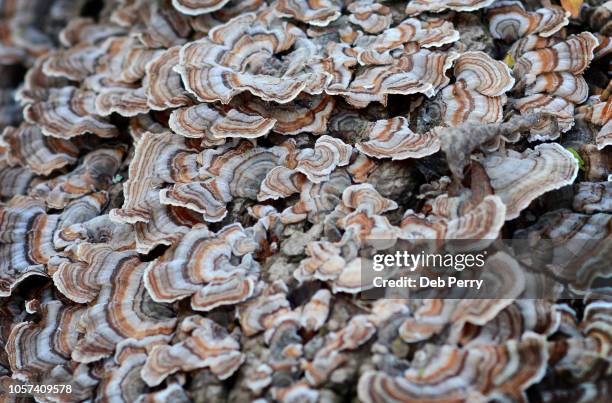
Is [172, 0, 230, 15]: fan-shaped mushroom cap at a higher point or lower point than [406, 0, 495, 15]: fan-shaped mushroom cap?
lower

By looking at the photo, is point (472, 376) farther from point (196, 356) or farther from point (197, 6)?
point (197, 6)

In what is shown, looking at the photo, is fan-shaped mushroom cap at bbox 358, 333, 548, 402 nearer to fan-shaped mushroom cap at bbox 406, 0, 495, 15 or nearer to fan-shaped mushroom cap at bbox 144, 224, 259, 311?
fan-shaped mushroom cap at bbox 144, 224, 259, 311

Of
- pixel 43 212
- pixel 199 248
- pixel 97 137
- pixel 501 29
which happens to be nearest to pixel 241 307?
pixel 199 248

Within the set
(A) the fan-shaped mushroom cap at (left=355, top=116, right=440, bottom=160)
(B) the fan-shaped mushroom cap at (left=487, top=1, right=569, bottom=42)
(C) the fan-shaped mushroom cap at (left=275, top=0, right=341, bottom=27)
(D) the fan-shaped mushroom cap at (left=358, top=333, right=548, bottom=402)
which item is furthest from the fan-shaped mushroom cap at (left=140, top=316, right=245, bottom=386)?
(B) the fan-shaped mushroom cap at (left=487, top=1, right=569, bottom=42)

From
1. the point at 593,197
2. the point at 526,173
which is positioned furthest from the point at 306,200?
the point at 593,197

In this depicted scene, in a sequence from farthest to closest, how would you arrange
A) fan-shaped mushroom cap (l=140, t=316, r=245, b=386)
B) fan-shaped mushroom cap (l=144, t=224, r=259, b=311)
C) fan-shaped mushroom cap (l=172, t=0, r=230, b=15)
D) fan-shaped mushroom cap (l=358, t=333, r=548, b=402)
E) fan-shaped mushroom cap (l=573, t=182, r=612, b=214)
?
fan-shaped mushroom cap (l=172, t=0, r=230, b=15) → fan-shaped mushroom cap (l=573, t=182, r=612, b=214) → fan-shaped mushroom cap (l=144, t=224, r=259, b=311) → fan-shaped mushroom cap (l=140, t=316, r=245, b=386) → fan-shaped mushroom cap (l=358, t=333, r=548, b=402)

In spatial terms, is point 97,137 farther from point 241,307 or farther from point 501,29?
point 501,29

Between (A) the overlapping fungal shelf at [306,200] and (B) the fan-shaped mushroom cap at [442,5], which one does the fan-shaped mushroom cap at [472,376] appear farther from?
(B) the fan-shaped mushroom cap at [442,5]

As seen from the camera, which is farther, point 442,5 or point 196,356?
point 442,5

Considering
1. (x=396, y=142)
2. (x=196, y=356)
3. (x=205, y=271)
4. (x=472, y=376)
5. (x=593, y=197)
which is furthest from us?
(x=396, y=142)
